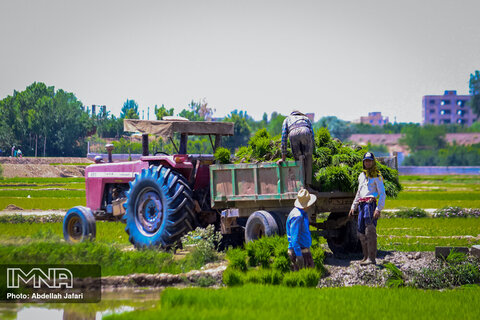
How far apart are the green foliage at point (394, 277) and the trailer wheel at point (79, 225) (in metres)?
7.12

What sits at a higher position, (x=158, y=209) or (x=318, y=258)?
(x=158, y=209)

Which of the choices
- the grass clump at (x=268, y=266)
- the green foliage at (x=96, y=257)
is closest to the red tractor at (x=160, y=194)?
the green foliage at (x=96, y=257)

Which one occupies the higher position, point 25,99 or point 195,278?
point 25,99

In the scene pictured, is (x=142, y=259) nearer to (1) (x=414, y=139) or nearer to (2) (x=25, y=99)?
(1) (x=414, y=139)

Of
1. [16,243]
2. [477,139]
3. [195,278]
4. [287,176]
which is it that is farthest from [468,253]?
[477,139]

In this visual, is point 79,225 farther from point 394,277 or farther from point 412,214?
point 412,214

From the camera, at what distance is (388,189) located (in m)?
15.0

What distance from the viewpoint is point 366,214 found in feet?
43.7

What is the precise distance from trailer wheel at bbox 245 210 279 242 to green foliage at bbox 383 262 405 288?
2.34 metres

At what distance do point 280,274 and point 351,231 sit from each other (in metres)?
3.69

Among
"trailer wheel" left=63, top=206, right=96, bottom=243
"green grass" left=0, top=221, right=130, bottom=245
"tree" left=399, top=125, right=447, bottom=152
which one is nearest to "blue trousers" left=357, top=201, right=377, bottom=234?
"trailer wheel" left=63, top=206, right=96, bottom=243

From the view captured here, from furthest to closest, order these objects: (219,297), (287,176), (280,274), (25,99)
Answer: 1. (25,99)
2. (287,176)
3. (280,274)
4. (219,297)

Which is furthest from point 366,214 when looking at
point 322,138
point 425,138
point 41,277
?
point 425,138

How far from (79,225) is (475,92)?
82875 millimetres
